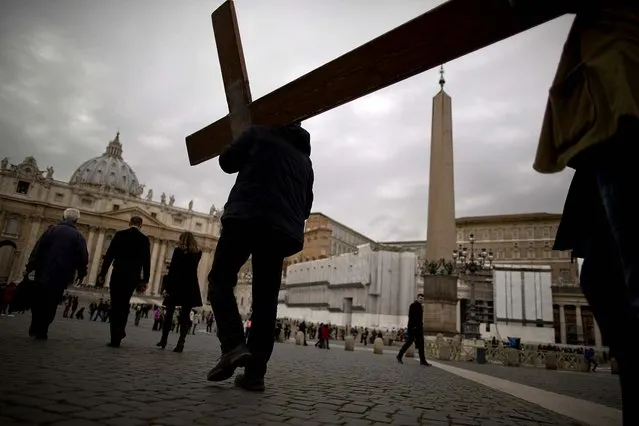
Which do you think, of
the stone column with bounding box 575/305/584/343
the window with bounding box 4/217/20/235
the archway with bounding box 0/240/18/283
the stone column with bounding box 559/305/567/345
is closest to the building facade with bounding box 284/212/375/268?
the stone column with bounding box 559/305/567/345

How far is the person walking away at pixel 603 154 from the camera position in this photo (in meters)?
1.58

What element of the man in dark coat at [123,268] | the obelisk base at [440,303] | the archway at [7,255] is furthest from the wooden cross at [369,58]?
the archway at [7,255]

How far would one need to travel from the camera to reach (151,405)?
2.02 meters

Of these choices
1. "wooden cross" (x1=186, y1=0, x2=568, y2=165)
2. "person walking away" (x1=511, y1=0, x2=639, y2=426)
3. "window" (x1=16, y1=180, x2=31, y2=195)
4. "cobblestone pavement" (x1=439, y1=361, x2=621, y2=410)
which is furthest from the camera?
Result: "window" (x1=16, y1=180, x2=31, y2=195)

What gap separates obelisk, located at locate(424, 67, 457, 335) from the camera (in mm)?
17047

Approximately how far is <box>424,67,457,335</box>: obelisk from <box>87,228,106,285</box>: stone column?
70.9 metres

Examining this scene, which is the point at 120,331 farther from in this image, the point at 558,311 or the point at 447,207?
the point at 558,311

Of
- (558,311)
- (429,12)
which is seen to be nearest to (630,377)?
(429,12)

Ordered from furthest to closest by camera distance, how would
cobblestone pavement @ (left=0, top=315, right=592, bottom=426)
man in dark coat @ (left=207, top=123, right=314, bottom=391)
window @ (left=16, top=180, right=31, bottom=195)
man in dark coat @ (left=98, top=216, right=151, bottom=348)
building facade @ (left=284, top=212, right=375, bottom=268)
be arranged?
window @ (left=16, top=180, right=31, bottom=195) < building facade @ (left=284, top=212, right=375, bottom=268) < man in dark coat @ (left=98, top=216, right=151, bottom=348) < man in dark coat @ (left=207, top=123, right=314, bottom=391) < cobblestone pavement @ (left=0, top=315, right=592, bottom=426)

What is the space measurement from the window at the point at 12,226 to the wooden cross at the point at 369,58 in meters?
88.8

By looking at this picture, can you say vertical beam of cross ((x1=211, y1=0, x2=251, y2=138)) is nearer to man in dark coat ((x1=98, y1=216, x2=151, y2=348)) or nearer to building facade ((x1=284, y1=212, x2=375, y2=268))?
man in dark coat ((x1=98, y1=216, x2=151, y2=348))

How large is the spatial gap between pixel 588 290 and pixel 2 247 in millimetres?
92370

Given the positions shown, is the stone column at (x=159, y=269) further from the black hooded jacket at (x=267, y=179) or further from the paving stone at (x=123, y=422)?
the paving stone at (x=123, y=422)

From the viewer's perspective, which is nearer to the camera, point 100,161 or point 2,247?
point 2,247
